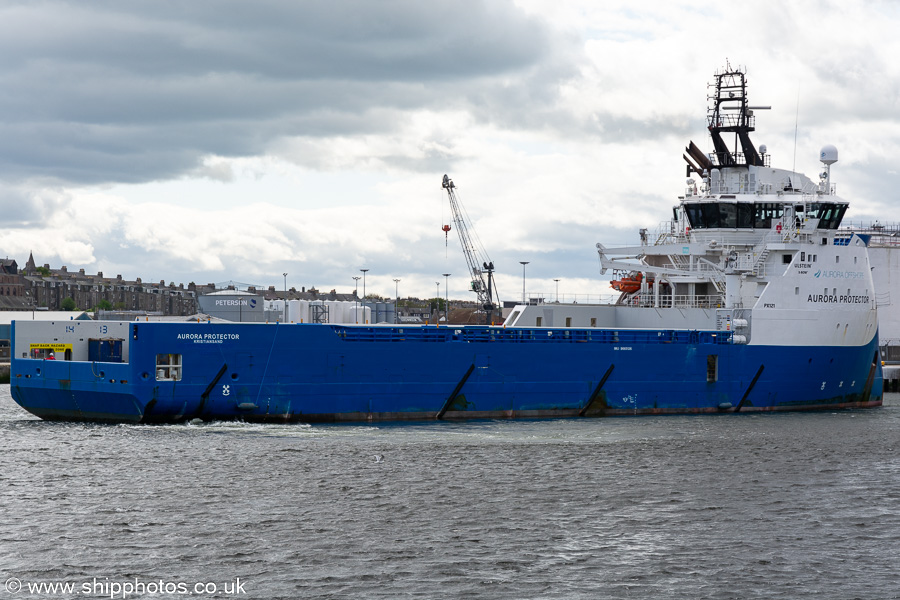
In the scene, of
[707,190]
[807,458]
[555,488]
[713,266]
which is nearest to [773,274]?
[713,266]

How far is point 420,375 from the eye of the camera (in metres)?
39.8

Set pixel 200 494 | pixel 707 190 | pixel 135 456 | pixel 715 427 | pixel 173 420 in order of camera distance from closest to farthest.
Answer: pixel 200 494, pixel 135 456, pixel 173 420, pixel 715 427, pixel 707 190

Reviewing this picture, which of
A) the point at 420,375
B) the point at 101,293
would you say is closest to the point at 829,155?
the point at 420,375

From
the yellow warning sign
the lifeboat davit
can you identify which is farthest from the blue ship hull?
the lifeboat davit

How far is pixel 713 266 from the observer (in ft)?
153

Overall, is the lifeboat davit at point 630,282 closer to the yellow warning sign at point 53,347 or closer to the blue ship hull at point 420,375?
the blue ship hull at point 420,375

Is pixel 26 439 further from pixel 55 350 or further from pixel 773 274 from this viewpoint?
pixel 773 274

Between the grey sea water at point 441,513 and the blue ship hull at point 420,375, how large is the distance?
146 centimetres

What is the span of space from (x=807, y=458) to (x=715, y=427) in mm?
7230

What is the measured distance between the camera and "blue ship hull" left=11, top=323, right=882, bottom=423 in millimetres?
36688

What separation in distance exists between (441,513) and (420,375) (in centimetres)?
1553

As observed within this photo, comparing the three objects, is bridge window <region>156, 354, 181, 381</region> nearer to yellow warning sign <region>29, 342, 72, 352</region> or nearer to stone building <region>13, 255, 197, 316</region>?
yellow warning sign <region>29, 342, 72, 352</region>

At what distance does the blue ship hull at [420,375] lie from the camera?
120 feet

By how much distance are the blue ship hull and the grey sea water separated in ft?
4.79
